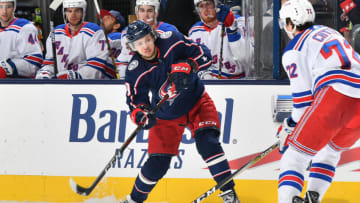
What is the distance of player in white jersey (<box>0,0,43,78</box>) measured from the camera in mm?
3969

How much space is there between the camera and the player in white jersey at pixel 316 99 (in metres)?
2.69

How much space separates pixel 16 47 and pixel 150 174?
4.74 ft

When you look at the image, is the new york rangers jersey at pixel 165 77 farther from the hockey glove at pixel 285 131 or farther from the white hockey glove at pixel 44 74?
the white hockey glove at pixel 44 74

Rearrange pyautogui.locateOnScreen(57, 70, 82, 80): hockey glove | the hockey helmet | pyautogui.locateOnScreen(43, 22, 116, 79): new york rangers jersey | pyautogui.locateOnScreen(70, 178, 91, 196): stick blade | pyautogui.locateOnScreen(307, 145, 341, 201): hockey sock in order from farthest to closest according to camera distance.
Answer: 1. pyautogui.locateOnScreen(43, 22, 116, 79): new york rangers jersey
2. pyautogui.locateOnScreen(57, 70, 82, 80): hockey glove
3. pyautogui.locateOnScreen(70, 178, 91, 196): stick blade
4. the hockey helmet
5. pyautogui.locateOnScreen(307, 145, 341, 201): hockey sock

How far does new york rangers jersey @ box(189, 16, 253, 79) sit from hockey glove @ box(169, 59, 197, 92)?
59 cm

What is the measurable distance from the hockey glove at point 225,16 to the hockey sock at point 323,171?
1.19 meters

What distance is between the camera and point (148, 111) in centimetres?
319

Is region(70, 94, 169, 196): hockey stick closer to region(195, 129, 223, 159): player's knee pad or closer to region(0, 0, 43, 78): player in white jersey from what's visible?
region(195, 129, 223, 159): player's knee pad

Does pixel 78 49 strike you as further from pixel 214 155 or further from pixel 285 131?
pixel 285 131

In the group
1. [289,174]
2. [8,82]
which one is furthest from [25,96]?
[289,174]

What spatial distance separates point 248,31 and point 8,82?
60.4 inches

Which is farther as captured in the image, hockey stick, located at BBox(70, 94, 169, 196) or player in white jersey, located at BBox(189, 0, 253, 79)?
player in white jersey, located at BBox(189, 0, 253, 79)

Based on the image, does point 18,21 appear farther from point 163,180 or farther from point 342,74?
point 342,74

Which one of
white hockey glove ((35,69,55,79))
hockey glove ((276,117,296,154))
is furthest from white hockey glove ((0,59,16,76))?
hockey glove ((276,117,296,154))
